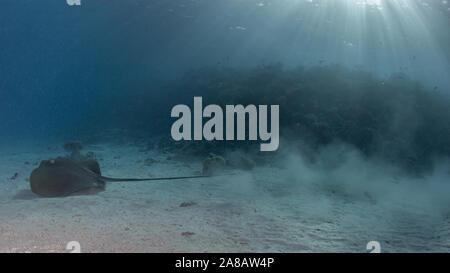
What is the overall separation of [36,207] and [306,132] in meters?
10.2

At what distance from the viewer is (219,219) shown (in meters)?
5.74

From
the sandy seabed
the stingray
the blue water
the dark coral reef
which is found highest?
the blue water

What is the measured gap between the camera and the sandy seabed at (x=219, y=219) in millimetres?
4465

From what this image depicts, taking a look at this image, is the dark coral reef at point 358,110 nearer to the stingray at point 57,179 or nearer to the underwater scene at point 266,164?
the underwater scene at point 266,164

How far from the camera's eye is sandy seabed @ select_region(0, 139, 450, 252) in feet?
14.6

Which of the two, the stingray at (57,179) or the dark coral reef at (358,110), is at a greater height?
the dark coral reef at (358,110)

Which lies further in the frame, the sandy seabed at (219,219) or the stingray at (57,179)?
the stingray at (57,179)

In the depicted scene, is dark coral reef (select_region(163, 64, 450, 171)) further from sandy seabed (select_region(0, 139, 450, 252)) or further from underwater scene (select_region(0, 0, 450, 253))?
sandy seabed (select_region(0, 139, 450, 252))

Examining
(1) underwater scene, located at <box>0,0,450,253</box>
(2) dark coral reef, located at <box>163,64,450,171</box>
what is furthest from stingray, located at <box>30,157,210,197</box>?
(2) dark coral reef, located at <box>163,64,450,171</box>

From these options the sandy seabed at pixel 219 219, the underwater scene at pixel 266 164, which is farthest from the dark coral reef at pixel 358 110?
the sandy seabed at pixel 219 219

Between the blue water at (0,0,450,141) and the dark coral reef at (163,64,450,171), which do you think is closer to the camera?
the dark coral reef at (163,64,450,171)
